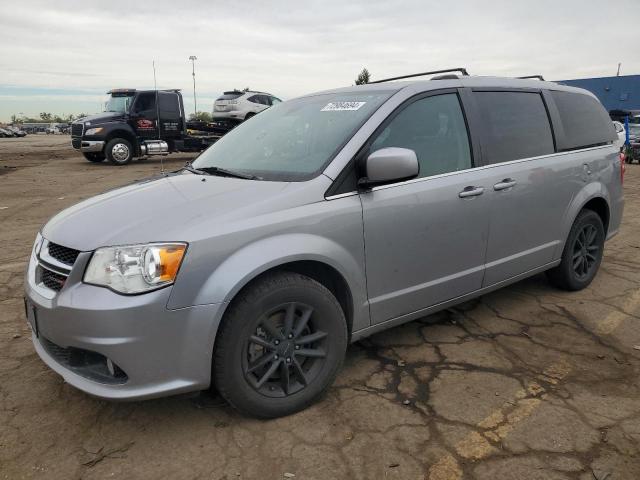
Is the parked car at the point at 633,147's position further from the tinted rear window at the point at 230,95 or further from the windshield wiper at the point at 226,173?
the windshield wiper at the point at 226,173

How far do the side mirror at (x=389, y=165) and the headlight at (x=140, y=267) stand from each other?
1.03 meters

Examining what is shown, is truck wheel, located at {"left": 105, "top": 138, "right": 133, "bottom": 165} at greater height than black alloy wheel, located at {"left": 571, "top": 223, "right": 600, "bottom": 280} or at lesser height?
greater

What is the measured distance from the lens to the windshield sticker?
121 inches

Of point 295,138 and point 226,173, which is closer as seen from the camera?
point 226,173

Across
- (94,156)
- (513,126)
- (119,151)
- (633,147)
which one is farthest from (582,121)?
(94,156)

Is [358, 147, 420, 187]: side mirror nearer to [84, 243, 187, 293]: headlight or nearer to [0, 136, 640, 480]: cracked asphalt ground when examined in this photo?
[84, 243, 187, 293]: headlight

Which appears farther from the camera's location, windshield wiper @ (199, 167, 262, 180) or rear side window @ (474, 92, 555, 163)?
rear side window @ (474, 92, 555, 163)

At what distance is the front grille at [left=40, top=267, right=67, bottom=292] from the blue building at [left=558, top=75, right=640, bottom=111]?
38525 mm

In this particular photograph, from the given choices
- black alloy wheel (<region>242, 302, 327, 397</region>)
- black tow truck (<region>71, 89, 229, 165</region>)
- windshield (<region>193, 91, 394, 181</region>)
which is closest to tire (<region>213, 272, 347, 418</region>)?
black alloy wheel (<region>242, 302, 327, 397</region>)

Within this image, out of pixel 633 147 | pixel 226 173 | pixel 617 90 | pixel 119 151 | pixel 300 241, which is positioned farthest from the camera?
pixel 617 90

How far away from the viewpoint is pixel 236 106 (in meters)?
19.6

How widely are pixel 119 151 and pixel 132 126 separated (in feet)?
3.03

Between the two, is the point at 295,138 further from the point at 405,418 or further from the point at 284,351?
the point at 405,418

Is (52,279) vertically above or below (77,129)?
below
